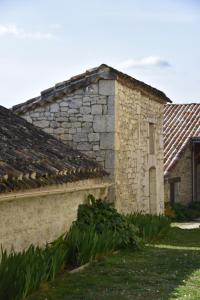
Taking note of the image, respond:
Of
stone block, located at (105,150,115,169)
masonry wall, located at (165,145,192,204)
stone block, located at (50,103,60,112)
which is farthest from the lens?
masonry wall, located at (165,145,192,204)

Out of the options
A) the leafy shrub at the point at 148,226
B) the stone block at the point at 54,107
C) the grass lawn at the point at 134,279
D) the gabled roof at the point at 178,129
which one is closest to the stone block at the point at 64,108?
the stone block at the point at 54,107

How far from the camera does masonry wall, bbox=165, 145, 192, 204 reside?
78.1 feet

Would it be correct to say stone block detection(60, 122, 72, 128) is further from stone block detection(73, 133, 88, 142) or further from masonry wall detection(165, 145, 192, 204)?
masonry wall detection(165, 145, 192, 204)

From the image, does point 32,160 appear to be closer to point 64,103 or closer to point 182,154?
point 64,103

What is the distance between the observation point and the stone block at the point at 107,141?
44.9ft

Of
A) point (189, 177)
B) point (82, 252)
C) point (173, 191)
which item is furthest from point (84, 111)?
point (189, 177)

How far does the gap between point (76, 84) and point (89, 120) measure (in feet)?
3.02

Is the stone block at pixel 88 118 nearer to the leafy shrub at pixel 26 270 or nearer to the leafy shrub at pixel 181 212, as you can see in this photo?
the leafy shrub at pixel 26 270

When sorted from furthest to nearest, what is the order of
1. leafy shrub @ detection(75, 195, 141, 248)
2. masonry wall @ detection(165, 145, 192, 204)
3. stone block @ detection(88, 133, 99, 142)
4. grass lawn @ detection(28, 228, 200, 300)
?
masonry wall @ detection(165, 145, 192, 204), stone block @ detection(88, 133, 99, 142), leafy shrub @ detection(75, 195, 141, 248), grass lawn @ detection(28, 228, 200, 300)

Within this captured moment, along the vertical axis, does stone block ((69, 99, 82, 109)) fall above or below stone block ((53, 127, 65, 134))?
above

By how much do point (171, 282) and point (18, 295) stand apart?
2594 mm

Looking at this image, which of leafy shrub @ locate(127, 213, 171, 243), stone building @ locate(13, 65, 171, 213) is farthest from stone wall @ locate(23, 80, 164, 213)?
leafy shrub @ locate(127, 213, 171, 243)

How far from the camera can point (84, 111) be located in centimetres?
1405

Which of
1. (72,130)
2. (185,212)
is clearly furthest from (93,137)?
(185,212)
